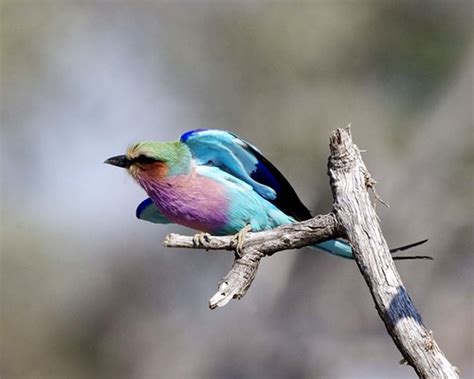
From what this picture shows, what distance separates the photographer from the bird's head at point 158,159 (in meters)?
3.64

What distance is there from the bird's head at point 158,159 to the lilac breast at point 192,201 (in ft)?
0.10

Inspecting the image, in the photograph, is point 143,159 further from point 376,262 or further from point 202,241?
point 376,262

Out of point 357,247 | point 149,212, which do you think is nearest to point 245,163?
point 149,212

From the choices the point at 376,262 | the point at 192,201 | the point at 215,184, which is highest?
the point at 215,184

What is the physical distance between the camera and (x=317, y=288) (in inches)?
332

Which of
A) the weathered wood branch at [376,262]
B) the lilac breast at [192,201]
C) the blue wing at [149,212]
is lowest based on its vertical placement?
the weathered wood branch at [376,262]

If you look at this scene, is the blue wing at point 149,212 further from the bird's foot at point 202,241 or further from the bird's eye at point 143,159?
the bird's foot at point 202,241

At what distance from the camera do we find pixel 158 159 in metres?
3.65

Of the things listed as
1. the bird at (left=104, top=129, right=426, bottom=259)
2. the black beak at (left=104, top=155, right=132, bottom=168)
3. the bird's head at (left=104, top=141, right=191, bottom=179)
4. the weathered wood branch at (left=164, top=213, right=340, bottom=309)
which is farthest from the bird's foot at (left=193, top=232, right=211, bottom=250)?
the black beak at (left=104, top=155, right=132, bottom=168)

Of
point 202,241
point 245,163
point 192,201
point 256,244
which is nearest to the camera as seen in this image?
point 256,244

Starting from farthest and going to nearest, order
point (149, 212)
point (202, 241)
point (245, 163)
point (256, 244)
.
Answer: point (149, 212) → point (245, 163) → point (202, 241) → point (256, 244)

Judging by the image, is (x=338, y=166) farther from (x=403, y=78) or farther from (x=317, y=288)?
(x=403, y=78)

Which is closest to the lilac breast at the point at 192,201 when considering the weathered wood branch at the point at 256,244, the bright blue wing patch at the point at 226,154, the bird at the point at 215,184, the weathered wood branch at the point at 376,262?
the bird at the point at 215,184

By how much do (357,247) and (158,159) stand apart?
109cm
